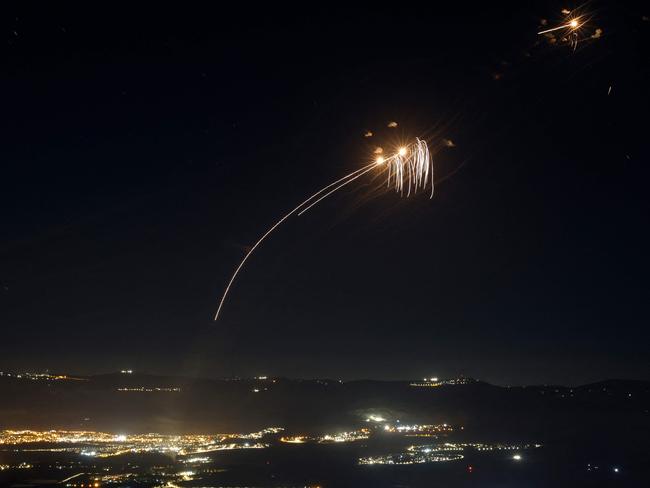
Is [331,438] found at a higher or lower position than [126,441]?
lower

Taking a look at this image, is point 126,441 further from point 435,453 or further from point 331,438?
point 435,453

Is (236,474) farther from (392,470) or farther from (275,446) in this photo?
(275,446)

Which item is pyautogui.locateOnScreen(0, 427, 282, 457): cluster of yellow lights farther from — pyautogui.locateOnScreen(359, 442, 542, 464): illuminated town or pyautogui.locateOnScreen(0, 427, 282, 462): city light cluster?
pyautogui.locateOnScreen(359, 442, 542, 464): illuminated town

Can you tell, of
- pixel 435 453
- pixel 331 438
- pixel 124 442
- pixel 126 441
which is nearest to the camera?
pixel 435 453

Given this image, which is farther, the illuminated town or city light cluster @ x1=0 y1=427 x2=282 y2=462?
city light cluster @ x1=0 y1=427 x2=282 y2=462

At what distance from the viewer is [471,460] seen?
7638 centimetres

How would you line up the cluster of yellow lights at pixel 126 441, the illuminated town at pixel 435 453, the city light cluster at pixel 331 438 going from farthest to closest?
the city light cluster at pixel 331 438
the cluster of yellow lights at pixel 126 441
the illuminated town at pixel 435 453

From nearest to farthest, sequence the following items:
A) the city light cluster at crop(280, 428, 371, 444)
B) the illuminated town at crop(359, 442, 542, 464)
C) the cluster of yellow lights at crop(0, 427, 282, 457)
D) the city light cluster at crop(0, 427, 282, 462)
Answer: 1. the illuminated town at crop(359, 442, 542, 464)
2. the city light cluster at crop(0, 427, 282, 462)
3. the cluster of yellow lights at crop(0, 427, 282, 457)
4. the city light cluster at crop(280, 428, 371, 444)

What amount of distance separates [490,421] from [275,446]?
64.0 metres

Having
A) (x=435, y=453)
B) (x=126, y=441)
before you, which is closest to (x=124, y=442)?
(x=126, y=441)

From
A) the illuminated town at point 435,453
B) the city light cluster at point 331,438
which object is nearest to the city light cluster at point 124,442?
the city light cluster at point 331,438

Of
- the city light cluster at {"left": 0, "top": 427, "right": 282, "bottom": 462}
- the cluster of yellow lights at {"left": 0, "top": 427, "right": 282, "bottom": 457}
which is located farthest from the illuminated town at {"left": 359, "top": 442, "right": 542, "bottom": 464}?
the city light cluster at {"left": 0, "top": 427, "right": 282, "bottom": 462}

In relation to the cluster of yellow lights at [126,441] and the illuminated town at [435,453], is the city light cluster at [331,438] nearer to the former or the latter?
the cluster of yellow lights at [126,441]

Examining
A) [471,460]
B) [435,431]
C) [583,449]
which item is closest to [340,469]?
[471,460]
